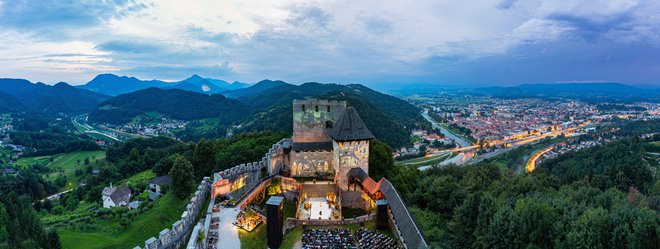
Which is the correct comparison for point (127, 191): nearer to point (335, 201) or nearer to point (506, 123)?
point (335, 201)

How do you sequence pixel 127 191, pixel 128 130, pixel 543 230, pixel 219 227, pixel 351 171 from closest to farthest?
pixel 543 230
pixel 219 227
pixel 351 171
pixel 127 191
pixel 128 130

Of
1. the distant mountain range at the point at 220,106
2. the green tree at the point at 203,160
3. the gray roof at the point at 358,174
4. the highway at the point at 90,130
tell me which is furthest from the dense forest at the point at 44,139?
the gray roof at the point at 358,174

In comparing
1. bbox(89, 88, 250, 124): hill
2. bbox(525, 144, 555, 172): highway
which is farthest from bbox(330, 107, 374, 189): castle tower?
bbox(89, 88, 250, 124): hill

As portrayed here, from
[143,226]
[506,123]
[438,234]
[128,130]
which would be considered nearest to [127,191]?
[143,226]

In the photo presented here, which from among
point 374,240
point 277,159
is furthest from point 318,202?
point 374,240

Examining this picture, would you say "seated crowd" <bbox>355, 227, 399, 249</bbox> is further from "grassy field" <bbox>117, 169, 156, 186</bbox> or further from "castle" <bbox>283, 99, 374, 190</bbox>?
"grassy field" <bbox>117, 169, 156, 186</bbox>

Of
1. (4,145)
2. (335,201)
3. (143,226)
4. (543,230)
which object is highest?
(543,230)

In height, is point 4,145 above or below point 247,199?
below
